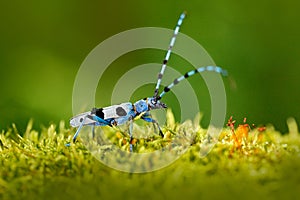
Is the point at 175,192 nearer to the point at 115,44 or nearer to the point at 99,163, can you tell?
the point at 99,163

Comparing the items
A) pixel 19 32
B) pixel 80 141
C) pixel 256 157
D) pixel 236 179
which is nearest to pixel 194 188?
pixel 236 179

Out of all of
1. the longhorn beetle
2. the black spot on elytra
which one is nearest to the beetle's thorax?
the longhorn beetle

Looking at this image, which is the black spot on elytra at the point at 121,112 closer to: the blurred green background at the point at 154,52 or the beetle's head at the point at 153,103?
the beetle's head at the point at 153,103

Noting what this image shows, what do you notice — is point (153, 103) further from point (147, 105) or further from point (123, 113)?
point (123, 113)

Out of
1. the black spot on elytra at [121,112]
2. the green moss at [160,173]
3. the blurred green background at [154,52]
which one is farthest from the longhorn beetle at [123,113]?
the blurred green background at [154,52]

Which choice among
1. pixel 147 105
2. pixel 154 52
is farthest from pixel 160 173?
pixel 154 52

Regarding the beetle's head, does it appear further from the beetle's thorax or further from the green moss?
the green moss
